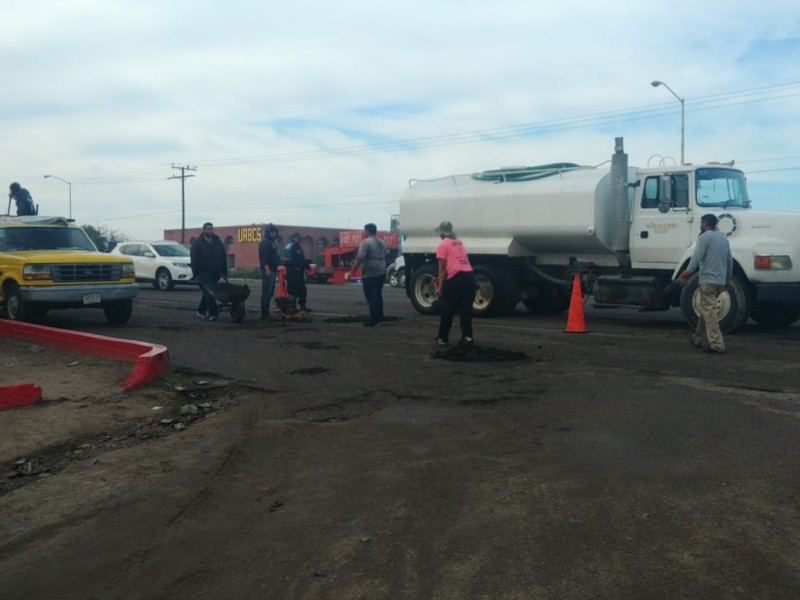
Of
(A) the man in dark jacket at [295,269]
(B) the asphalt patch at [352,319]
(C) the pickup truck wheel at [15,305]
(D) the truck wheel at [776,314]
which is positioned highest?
(A) the man in dark jacket at [295,269]

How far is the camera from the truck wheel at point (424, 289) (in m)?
17.1

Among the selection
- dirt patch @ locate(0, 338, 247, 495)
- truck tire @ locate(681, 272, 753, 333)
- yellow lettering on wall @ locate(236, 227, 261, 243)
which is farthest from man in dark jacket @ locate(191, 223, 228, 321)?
yellow lettering on wall @ locate(236, 227, 261, 243)

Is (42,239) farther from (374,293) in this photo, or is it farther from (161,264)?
(161,264)

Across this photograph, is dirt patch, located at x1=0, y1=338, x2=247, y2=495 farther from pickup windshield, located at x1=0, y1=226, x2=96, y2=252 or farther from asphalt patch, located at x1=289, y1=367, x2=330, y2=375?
pickup windshield, located at x1=0, y1=226, x2=96, y2=252

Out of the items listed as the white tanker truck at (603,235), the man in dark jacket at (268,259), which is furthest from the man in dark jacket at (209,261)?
the white tanker truck at (603,235)

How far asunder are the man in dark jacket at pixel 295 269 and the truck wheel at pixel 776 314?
8120 millimetres

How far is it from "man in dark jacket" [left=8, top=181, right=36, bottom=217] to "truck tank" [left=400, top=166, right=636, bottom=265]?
7734 mm

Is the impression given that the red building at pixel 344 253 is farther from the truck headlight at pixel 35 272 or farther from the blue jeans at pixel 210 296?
the truck headlight at pixel 35 272

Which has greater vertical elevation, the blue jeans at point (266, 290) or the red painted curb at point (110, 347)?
the blue jeans at point (266, 290)

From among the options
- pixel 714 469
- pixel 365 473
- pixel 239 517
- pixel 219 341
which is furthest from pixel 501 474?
pixel 219 341

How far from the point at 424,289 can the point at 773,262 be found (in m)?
7.08

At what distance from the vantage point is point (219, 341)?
12445mm

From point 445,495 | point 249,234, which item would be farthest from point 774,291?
point 249,234

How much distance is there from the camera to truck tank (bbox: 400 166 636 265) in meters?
14.7
